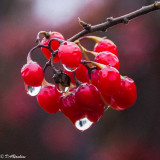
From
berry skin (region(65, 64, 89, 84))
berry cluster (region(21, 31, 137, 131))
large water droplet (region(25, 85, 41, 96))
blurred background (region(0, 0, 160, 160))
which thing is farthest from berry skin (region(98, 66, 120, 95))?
blurred background (region(0, 0, 160, 160))

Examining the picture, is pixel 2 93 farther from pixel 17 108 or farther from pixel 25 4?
pixel 25 4

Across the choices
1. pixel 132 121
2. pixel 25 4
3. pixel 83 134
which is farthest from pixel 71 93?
pixel 25 4

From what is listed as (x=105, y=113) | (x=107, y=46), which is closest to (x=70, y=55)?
(x=107, y=46)

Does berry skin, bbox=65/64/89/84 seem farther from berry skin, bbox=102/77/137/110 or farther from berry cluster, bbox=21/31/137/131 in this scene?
berry skin, bbox=102/77/137/110

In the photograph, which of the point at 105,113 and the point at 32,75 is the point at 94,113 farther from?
the point at 105,113

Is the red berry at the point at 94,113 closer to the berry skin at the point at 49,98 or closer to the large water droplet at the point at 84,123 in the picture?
the large water droplet at the point at 84,123

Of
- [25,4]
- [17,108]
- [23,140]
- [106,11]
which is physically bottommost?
[23,140]
